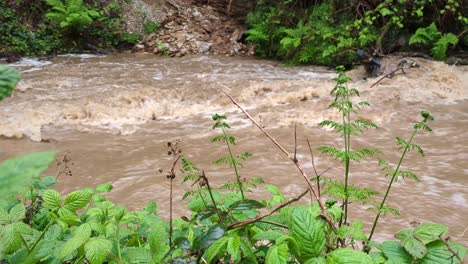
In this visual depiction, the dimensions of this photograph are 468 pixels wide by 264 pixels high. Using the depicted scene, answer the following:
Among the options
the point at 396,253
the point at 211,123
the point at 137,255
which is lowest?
the point at 211,123

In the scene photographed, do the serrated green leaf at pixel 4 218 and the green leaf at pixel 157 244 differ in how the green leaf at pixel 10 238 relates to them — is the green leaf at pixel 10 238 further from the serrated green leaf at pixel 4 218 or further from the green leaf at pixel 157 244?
the green leaf at pixel 157 244

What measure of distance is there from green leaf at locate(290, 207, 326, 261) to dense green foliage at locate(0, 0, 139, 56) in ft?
34.8

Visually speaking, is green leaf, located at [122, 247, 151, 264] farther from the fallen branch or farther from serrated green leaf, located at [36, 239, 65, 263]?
the fallen branch

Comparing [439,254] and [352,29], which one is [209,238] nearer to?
[439,254]

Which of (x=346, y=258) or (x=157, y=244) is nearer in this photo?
(x=346, y=258)

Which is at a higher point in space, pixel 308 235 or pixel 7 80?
pixel 7 80

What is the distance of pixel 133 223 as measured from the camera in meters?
1.93

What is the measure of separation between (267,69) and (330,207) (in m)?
7.99

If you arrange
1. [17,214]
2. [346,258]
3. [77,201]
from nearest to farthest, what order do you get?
[346,258] → [17,214] → [77,201]

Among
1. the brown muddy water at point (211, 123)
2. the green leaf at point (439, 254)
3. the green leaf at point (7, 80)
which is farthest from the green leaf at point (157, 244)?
the brown muddy water at point (211, 123)

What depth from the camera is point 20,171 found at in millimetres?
458

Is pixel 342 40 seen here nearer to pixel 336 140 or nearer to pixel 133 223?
pixel 336 140

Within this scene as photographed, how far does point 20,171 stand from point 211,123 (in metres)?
5.76

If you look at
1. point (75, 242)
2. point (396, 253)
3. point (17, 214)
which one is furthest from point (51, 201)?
point (396, 253)
